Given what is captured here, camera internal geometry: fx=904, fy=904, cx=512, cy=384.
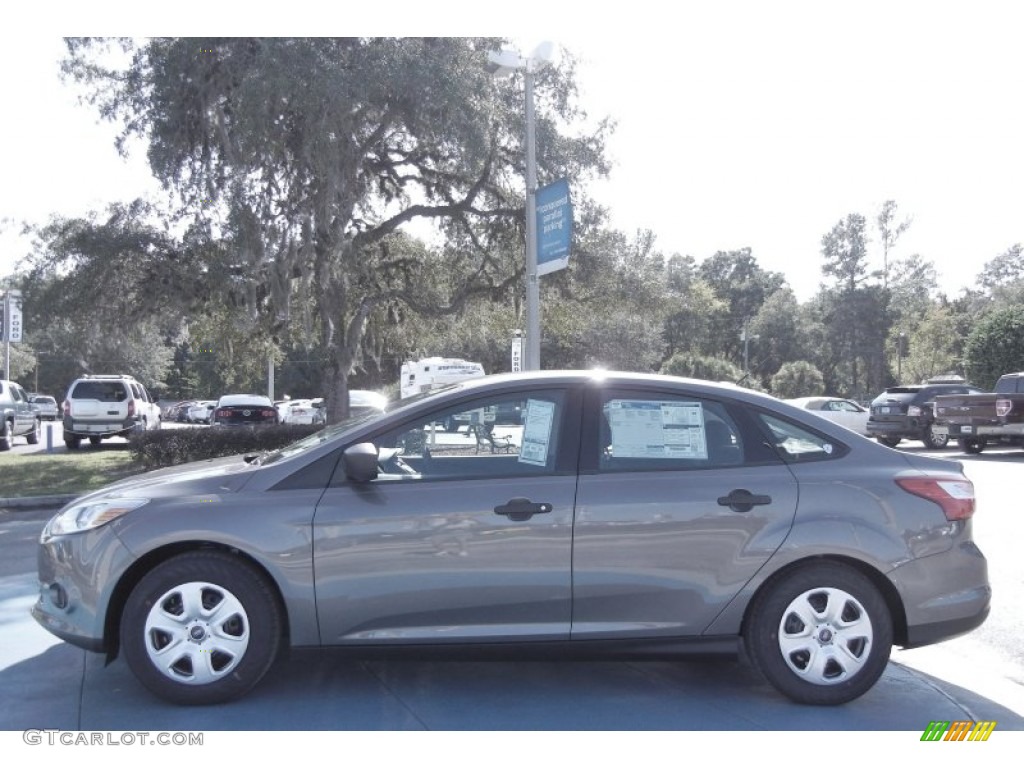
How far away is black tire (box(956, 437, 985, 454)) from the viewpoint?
20.8 meters

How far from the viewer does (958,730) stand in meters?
4.38

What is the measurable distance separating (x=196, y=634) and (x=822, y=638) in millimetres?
3083

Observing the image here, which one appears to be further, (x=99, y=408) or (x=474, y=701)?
(x=99, y=408)

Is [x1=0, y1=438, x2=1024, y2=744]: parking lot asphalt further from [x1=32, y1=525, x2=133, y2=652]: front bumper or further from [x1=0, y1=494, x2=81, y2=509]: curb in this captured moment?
[x1=0, y1=494, x2=81, y2=509]: curb

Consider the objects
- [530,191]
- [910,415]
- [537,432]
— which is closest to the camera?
[537,432]

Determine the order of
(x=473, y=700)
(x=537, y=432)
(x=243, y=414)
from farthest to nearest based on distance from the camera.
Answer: (x=243, y=414), (x=537, y=432), (x=473, y=700)

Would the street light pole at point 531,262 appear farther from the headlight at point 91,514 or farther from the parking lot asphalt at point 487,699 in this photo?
the headlight at point 91,514

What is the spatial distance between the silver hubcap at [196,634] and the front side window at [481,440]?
1004 millimetres

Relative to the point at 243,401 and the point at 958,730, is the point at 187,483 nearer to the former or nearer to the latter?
the point at 958,730

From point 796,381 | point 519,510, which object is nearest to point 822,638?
point 519,510

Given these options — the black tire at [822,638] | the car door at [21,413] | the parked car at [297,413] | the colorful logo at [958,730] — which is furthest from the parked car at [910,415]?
the car door at [21,413]

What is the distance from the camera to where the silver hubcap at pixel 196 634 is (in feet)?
14.3

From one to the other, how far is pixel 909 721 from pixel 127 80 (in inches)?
620

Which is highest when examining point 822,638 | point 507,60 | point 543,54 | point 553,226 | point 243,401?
point 507,60
